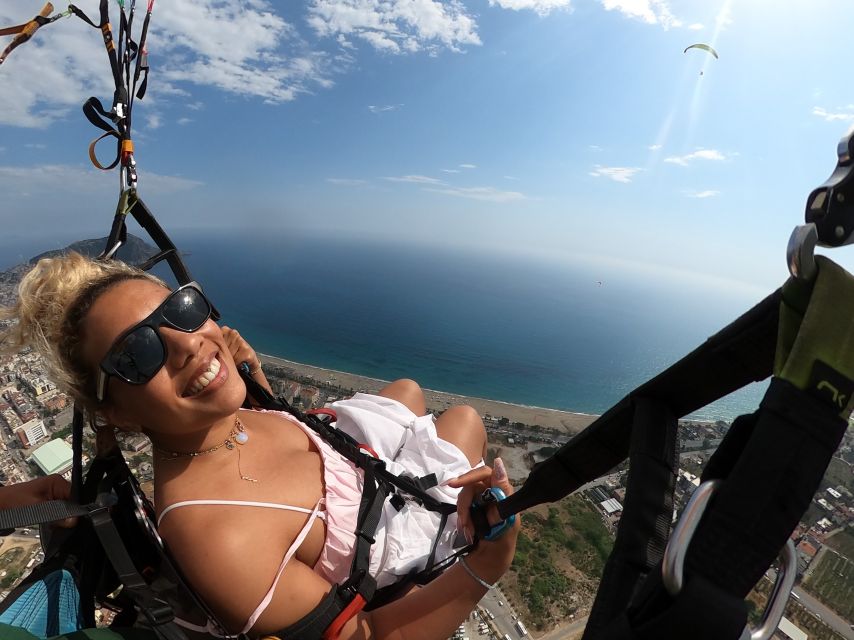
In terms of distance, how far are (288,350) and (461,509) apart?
38567 mm

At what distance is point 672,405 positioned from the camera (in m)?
0.78

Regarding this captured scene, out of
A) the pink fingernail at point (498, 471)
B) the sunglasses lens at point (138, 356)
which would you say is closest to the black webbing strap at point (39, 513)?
the sunglasses lens at point (138, 356)

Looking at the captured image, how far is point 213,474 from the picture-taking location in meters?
1.48

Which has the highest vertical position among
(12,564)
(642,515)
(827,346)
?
(827,346)

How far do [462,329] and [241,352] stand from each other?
4916 centimetres

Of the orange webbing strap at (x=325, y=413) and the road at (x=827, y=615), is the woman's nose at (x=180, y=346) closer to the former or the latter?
the orange webbing strap at (x=325, y=413)

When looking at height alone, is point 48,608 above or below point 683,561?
below

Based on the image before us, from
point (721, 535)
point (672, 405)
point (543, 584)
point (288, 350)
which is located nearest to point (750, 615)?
point (721, 535)

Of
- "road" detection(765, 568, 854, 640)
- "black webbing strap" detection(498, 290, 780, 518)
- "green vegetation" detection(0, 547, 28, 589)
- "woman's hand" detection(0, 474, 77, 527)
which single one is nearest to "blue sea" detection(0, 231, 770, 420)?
"green vegetation" detection(0, 547, 28, 589)

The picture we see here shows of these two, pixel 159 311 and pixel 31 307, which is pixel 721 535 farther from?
pixel 31 307

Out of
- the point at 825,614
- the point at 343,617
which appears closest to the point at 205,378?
the point at 343,617

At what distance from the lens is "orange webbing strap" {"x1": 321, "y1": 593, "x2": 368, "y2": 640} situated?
1335 mm

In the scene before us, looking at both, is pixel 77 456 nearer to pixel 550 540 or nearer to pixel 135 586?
pixel 135 586

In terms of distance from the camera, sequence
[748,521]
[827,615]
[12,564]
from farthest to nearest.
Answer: [827,615] < [12,564] < [748,521]
